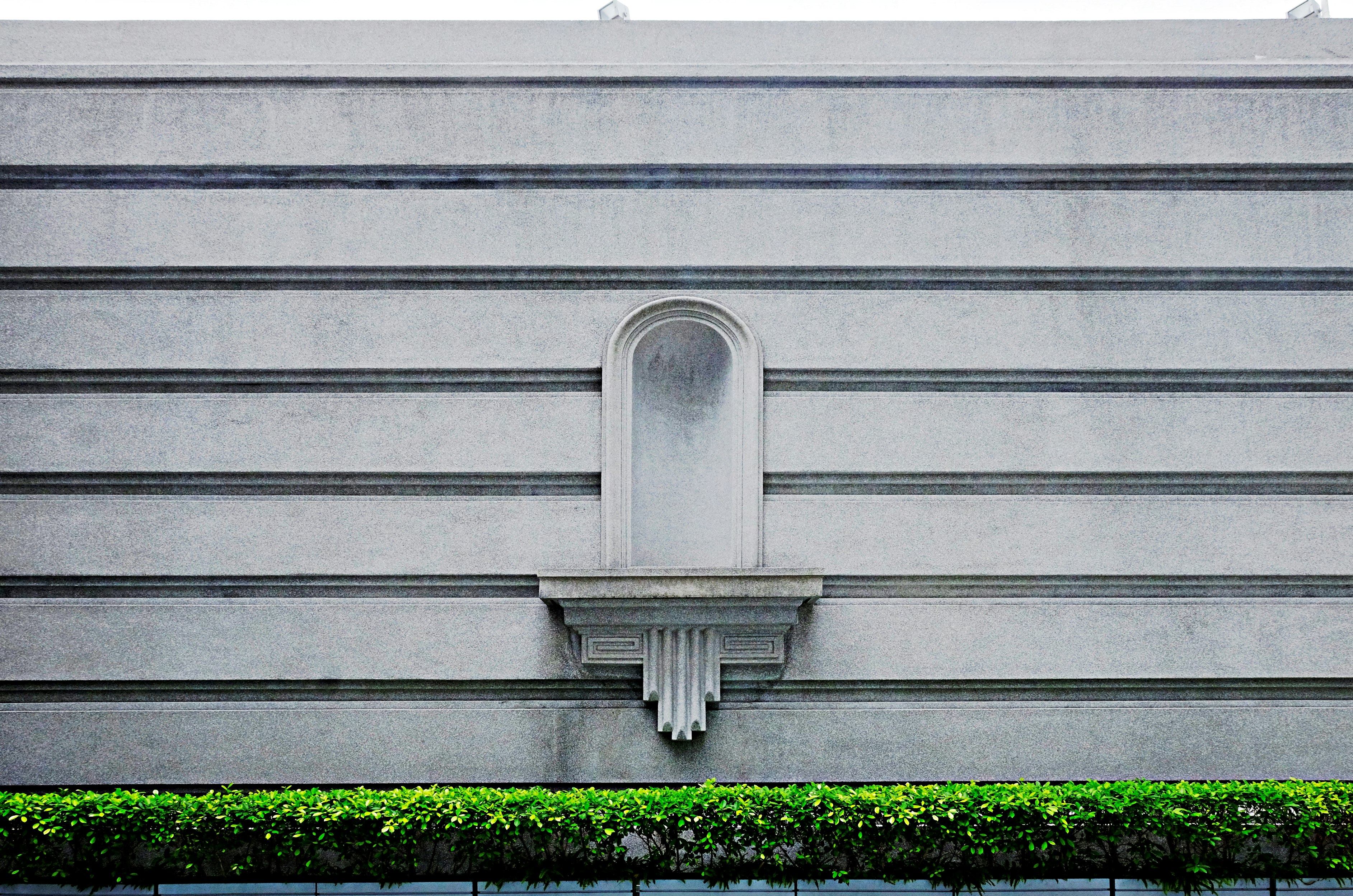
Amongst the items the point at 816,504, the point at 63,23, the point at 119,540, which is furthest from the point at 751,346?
the point at 63,23

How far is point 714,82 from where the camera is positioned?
9.65m

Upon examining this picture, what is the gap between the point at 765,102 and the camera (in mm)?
9633

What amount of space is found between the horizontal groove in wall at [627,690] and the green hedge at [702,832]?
1.10 m

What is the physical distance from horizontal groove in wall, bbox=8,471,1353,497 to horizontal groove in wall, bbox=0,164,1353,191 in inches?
96.9

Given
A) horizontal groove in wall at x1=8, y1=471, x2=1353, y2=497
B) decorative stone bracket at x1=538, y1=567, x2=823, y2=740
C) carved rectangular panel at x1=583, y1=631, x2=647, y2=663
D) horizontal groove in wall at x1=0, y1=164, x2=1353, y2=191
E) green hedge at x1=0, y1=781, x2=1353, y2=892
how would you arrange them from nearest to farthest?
green hedge at x1=0, y1=781, x2=1353, y2=892, decorative stone bracket at x1=538, y1=567, x2=823, y2=740, carved rectangular panel at x1=583, y1=631, x2=647, y2=663, horizontal groove in wall at x1=8, y1=471, x2=1353, y2=497, horizontal groove in wall at x1=0, y1=164, x2=1353, y2=191

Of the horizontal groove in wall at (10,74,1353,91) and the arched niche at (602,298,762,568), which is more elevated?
the horizontal groove in wall at (10,74,1353,91)

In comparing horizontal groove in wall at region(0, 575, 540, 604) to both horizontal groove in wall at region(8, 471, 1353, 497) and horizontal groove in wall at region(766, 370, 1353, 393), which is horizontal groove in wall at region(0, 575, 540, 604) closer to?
horizontal groove in wall at region(8, 471, 1353, 497)

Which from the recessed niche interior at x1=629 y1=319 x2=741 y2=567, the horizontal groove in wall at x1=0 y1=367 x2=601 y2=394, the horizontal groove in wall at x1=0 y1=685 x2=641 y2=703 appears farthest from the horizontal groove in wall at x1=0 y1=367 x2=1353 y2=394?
the horizontal groove in wall at x1=0 y1=685 x2=641 y2=703

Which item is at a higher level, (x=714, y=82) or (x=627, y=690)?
(x=714, y=82)

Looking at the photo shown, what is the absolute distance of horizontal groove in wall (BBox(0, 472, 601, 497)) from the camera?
9.44 m

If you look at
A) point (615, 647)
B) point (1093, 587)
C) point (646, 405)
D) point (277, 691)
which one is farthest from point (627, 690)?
point (1093, 587)

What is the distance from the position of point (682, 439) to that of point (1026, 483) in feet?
9.68
